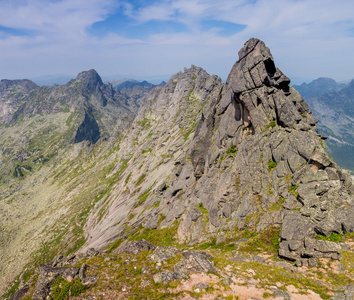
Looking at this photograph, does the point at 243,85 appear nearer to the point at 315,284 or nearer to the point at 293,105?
the point at 293,105

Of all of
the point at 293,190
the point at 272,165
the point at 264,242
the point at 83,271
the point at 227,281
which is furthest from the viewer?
the point at 272,165

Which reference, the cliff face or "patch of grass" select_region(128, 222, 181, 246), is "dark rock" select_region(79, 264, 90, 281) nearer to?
the cliff face

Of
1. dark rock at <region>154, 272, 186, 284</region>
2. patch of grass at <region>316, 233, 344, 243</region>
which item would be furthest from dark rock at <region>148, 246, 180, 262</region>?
patch of grass at <region>316, 233, 344, 243</region>

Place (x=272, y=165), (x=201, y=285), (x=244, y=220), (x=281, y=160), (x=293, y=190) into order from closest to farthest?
(x=201, y=285), (x=293, y=190), (x=244, y=220), (x=281, y=160), (x=272, y=165)

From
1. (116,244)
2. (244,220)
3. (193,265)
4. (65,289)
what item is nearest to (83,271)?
(65,289)

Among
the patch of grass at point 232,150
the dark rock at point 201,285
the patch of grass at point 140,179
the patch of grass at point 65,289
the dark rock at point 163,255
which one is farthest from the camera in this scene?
the patch of grass at point 140,179

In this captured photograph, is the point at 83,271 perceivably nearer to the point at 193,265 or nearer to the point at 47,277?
the point at 47,277

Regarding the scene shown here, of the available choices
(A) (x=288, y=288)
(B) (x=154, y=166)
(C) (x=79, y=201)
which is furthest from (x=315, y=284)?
(C) (x=79, y=201)

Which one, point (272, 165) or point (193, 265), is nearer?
point (193, 265)

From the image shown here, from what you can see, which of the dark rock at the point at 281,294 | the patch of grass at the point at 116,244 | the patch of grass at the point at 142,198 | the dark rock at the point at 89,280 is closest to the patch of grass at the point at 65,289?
the dark rock at the point at 89,280

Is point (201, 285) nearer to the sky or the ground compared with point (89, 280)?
nearer to the ground

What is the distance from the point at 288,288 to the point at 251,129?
116 feet

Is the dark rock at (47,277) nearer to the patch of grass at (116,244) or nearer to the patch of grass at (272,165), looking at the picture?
the patch of grass at (272,165)

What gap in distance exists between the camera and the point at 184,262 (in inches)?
955
